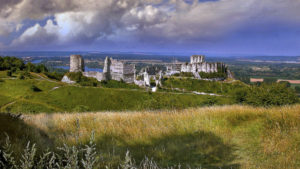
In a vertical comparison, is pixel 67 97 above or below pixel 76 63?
below

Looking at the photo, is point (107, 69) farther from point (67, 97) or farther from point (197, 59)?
point (197, 59)

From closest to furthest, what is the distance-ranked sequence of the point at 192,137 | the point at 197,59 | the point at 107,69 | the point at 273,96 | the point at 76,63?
the point at 192,137, the point at 273,96, the point at 107,69, the point at 76,63, the point at 197,59

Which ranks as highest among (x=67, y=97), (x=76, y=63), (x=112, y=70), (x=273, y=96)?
(x=76, y=63)

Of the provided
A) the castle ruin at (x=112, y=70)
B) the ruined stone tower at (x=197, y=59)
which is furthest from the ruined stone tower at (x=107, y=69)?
the ruined stone tower at (x=197, y=59)

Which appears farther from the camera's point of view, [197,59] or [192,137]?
[197,59]

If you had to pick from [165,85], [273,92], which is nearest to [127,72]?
[165,85]

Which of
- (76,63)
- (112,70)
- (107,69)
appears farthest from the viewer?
(76,63)

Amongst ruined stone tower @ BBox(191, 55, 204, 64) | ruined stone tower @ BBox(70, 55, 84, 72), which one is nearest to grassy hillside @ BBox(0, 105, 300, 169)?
ruined stone tower @ BBox(70, 55, 84, 72)

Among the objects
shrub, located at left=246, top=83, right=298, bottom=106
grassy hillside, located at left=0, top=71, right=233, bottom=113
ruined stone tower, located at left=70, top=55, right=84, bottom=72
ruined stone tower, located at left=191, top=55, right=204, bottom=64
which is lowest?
grassy hillside, located at left=0, top=71, right=233, bottom=113

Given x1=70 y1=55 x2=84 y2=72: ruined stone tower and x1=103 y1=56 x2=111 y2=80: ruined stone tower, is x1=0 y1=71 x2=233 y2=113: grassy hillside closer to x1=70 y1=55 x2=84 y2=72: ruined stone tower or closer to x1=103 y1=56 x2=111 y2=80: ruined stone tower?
x1=103 y1=56 x2=111 y2=80: ruined stone tower

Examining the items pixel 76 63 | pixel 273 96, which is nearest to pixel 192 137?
pixel 273 96

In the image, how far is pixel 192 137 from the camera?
233 inches

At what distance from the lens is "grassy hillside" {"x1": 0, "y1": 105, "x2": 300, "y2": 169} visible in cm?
440

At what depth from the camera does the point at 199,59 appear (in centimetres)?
9956
